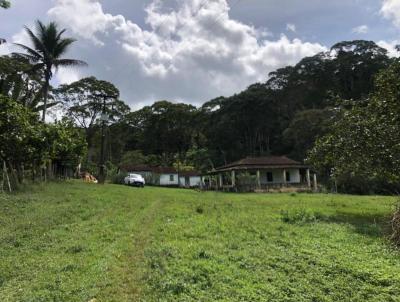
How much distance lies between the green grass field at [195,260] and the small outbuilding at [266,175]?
2609cm

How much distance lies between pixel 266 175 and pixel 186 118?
2657cm

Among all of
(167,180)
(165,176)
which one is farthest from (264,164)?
(165,176)

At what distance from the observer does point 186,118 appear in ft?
221

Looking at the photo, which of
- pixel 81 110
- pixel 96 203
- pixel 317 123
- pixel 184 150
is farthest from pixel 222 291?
pixel 184 150

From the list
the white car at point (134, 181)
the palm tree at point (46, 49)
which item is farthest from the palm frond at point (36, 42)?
the white car at point (134, 181)

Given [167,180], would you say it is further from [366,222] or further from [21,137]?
[366,222]

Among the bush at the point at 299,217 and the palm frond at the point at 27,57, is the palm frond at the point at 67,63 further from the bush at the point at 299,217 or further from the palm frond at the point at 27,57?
the bush at the point at 299,217

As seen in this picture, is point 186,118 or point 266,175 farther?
point 186,118

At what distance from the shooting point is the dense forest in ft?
102

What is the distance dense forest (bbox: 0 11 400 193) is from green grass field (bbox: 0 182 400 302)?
13075 mm

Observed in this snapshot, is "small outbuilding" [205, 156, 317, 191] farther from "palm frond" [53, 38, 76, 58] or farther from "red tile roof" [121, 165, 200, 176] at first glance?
"palm frond" [53, 38, 76, 58]

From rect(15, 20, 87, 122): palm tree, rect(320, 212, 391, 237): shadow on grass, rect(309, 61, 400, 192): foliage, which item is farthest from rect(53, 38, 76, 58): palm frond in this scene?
rect(320, 212, 391, 237): shadow on grass

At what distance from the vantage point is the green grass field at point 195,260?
623 centimetres

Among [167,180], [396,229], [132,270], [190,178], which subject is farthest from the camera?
[190,178]
